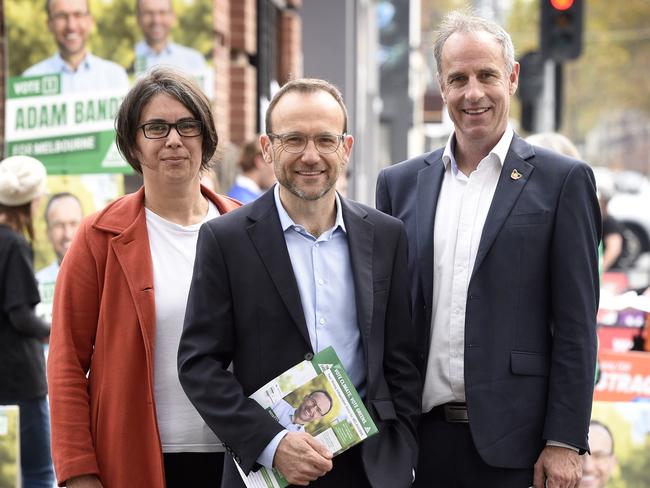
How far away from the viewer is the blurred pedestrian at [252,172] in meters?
Result: 8.19

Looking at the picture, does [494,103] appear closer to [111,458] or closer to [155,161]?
[155,161]

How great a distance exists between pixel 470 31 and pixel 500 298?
824 mm

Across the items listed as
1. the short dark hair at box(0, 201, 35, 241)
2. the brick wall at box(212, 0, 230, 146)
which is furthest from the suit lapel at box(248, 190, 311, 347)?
the brick wall at box(212, 0, 230, 146)

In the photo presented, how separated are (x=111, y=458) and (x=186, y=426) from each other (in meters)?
0.24

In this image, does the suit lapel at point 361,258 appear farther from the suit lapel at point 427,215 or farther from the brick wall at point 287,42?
the brick wall at point 287,42

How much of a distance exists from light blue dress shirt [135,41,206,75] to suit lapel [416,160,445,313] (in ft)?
10.3

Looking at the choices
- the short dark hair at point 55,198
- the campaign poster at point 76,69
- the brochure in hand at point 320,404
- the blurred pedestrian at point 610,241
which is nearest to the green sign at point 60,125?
the campaign poster at point 76,69

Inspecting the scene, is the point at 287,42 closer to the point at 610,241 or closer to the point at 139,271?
the point at 610,241

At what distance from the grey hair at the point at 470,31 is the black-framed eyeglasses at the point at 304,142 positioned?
0.65 meters

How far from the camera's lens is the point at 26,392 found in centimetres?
598

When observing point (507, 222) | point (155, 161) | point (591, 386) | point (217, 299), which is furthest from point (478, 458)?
point (155, 161)

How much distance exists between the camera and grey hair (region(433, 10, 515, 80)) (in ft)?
12.2

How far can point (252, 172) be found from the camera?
8.39 m

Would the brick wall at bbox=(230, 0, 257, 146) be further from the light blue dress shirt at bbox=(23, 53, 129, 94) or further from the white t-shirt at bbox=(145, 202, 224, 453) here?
the white t-shirt at bbox=(145, 202, 224, 453)
